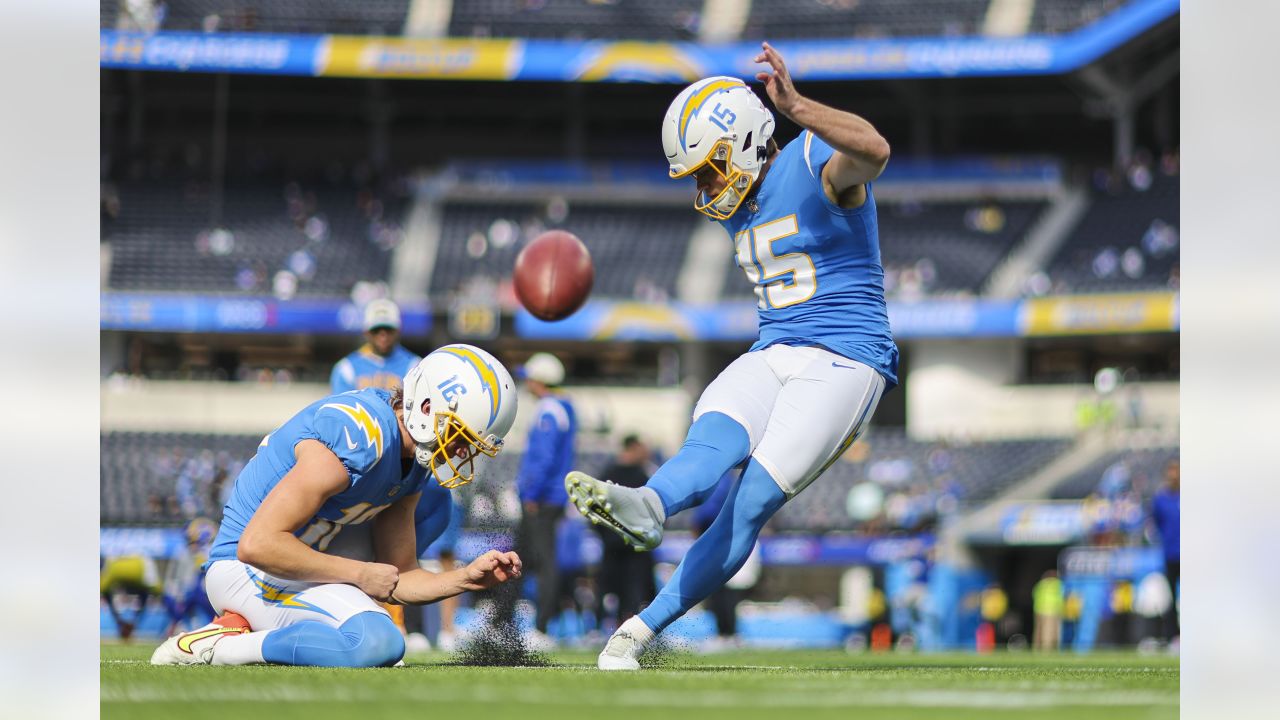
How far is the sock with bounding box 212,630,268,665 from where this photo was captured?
4988 mm

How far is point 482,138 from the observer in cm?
3297

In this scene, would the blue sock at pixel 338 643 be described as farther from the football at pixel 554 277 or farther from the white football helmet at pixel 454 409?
the football at pixel 554 277

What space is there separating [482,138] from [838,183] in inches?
1119

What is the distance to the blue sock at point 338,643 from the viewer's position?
4887 mm

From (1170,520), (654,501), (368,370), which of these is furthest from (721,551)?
(1170,520)

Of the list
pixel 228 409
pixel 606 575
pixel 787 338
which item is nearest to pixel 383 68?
pixel 228 409

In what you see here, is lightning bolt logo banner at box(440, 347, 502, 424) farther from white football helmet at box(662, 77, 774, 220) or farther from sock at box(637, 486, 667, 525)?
white football helmet at box(662, 77, 774, 220)

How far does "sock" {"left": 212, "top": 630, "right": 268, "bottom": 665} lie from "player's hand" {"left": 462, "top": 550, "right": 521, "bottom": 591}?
0.88 m

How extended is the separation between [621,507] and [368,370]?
5566 mm

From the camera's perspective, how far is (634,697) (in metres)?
3.63

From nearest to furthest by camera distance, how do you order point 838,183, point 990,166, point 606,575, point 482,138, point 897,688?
point 897,688, point 838,183, point 606,575, point 990,166, point 482,138

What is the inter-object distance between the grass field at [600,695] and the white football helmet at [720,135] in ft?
5.74
